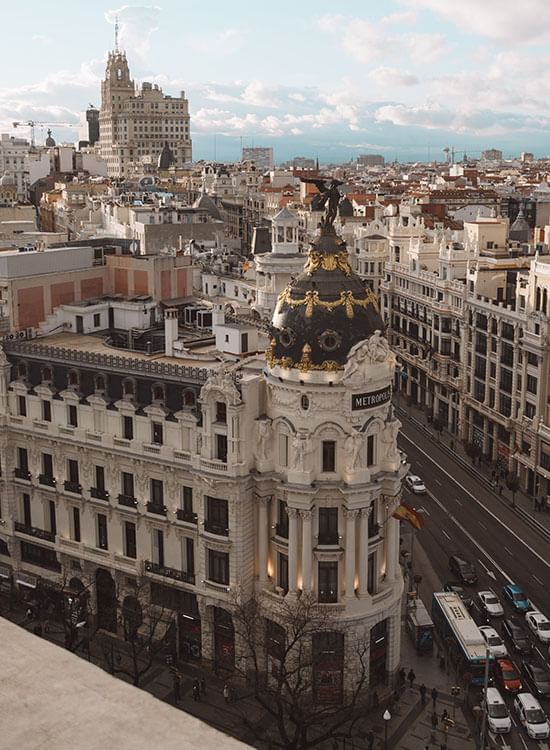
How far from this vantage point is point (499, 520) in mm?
104188

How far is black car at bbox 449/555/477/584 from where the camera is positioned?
290ft

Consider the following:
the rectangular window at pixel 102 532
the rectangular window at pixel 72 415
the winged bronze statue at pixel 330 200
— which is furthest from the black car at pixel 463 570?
the rectangular window at pixel 72 415

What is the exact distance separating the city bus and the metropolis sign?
2011cm

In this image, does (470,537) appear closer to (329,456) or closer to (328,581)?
(328,581)

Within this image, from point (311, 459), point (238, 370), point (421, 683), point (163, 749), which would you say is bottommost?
point (421, 683)

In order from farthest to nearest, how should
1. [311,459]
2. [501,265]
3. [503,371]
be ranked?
Answer: [501,265]
[503,371]
[311,459]

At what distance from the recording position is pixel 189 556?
74.4 meters

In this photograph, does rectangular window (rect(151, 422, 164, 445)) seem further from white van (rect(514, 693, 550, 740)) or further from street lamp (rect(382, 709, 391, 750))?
white van (rect(514, 693, 550, 740))

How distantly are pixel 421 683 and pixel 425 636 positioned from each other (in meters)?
5.07

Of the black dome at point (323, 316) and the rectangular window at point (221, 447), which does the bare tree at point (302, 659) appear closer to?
the rectangular window at point (221, 447)

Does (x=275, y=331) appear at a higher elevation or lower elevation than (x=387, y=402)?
higher

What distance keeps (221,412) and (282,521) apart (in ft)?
31.0

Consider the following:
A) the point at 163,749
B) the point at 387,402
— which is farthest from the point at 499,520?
the point at 163,749

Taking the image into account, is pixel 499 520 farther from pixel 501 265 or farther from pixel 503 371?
pixel 501 265
